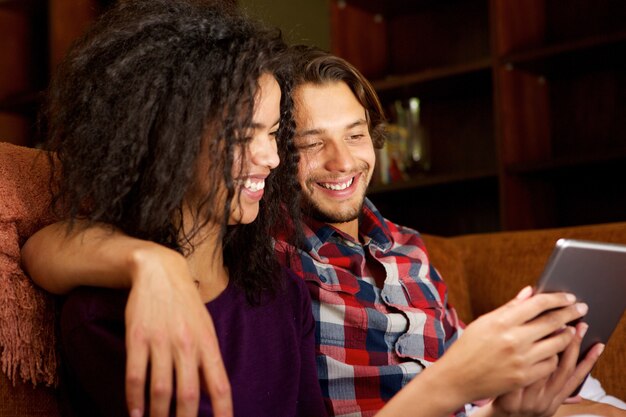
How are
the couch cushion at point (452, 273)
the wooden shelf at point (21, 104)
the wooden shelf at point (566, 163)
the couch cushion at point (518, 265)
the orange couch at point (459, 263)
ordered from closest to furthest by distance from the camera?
the orange couch at point (459, 263)
the couch cushion at point (518, 265)
the couch cushion at point (452, 273)
the wooden shelf at point (566, 163)
the wooden shelf at point (21, 104)

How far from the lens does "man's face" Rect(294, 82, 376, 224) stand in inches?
63.7

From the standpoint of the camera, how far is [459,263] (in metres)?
2.06

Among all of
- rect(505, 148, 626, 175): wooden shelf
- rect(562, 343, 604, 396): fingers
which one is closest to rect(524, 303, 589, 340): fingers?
rect(562, 343, 604, 396): fingers

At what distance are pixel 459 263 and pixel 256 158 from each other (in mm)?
996

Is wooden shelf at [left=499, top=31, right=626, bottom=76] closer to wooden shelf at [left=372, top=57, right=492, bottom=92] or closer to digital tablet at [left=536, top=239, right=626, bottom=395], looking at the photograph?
wooden shelf at [left=372, top=57, right=492, bottom=92]

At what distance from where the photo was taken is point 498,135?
9.18ft

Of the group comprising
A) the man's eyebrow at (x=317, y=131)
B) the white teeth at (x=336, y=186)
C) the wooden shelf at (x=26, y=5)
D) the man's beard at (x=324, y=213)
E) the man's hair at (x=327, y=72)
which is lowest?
the man's beard at (x=324, y=213)

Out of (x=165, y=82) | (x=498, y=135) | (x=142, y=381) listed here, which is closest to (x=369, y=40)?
(x=498, y=135)

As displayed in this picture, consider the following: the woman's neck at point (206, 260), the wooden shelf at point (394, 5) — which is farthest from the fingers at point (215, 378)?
→ the wooden shelf at point (394, 5)

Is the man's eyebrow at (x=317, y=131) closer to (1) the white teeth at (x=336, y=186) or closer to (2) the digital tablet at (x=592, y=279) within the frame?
(1) the white teeth at (x=336, y=186)

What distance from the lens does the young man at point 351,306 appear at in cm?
93

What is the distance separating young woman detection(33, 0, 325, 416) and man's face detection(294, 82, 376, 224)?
0.37 metres

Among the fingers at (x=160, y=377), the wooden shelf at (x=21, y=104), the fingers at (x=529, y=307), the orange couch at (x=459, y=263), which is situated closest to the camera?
the fingers at (x=160, y=377)

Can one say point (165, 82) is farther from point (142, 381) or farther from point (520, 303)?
point (520, 303)
